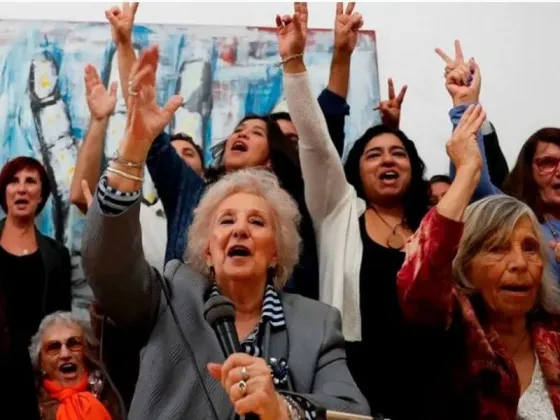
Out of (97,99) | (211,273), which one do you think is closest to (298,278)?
(211,273)

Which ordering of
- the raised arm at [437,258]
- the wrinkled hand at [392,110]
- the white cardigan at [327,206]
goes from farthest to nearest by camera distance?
the wrinkled hand at [392,110]
the white cardigan at [327,206]
the raised arm at [437,258]

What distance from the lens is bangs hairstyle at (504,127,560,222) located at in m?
2.38

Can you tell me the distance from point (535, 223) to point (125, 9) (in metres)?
1.16

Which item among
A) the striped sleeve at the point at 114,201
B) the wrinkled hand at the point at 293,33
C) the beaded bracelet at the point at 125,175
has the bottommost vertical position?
the striped sleeve at the point at 114,201

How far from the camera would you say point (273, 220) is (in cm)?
180

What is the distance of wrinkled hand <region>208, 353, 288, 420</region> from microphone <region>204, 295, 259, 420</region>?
6 centimetres

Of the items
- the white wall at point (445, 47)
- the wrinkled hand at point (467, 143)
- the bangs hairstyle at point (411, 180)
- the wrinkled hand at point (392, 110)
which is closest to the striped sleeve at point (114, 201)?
the wrinkled hand at point (467, 143)

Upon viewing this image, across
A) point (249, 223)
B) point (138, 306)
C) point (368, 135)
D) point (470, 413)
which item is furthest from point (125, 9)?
point (470, 413)

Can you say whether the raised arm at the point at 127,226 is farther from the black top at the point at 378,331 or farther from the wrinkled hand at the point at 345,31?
the wrinkled hand at the point at 345,31

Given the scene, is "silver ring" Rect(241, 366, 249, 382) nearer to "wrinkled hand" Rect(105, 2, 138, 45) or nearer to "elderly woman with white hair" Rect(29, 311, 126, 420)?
"elderly woman with white hair" Rect(29, 311, 126, 420)

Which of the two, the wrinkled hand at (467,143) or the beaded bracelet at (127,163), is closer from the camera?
the beaded bracelet at (127,163)

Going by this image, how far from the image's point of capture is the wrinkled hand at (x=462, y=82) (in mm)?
2193

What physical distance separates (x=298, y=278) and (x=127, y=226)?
73cm

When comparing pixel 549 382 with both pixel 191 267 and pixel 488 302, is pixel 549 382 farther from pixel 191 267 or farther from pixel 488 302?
pixel 191 267
